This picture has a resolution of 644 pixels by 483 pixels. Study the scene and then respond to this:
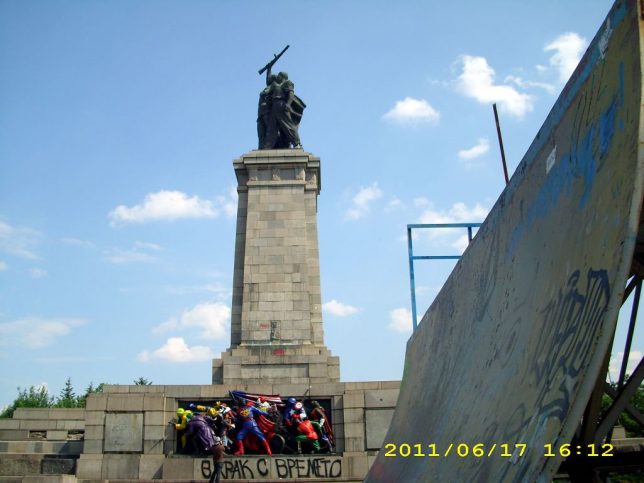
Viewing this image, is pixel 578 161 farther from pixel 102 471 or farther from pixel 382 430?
pixel 102 471

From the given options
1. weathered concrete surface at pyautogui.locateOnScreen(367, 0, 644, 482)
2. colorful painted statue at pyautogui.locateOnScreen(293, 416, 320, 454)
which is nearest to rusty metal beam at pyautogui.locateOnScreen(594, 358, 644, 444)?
weathered concrete surface at pyautogui.locateOnScreen(367, 0, 644, 482)

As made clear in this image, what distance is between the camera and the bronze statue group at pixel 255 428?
49.4ft

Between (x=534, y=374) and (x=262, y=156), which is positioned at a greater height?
(x=262, y=156)

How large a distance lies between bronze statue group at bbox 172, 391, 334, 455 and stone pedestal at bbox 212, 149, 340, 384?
2245 mm

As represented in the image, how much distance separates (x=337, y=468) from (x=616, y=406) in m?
10.9

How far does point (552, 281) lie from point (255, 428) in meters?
12.8

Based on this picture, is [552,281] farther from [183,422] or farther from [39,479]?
[183,422]

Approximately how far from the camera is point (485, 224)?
5.92 m

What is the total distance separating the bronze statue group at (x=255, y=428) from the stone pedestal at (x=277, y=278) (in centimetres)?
224

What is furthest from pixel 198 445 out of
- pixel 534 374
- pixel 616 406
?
pixel 534 374

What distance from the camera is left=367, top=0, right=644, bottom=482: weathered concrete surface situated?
264 cm

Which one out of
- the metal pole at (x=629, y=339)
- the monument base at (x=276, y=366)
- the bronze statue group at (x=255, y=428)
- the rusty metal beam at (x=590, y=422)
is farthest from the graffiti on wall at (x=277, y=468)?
the rusty metal beam at (x=590, y=422)

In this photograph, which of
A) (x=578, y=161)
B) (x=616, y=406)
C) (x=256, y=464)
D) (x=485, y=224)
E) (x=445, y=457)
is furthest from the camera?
(x=256, y=464)

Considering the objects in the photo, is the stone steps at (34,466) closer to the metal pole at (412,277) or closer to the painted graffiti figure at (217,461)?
the painted graffiti figure at (217,461)
